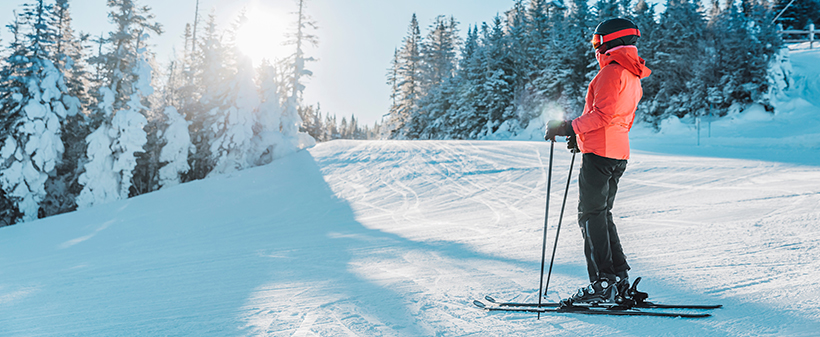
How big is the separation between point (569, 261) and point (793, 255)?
5.48ft

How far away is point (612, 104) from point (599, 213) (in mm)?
696

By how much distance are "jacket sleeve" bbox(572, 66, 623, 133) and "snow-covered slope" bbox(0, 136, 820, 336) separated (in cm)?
119

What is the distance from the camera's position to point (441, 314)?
2693 mm

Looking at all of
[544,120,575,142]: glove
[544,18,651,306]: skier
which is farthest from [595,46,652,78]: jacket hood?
[544,120,575,142]: glove

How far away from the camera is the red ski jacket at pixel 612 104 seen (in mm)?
2482

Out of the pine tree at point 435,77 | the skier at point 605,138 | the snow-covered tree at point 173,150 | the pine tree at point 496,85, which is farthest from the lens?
the pine tree at point 435,77

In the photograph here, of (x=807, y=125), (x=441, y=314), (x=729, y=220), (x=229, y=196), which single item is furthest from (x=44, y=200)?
(x=807, y=125)

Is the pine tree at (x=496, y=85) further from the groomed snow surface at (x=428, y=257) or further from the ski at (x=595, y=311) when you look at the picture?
the ski at (x=595, y=311)

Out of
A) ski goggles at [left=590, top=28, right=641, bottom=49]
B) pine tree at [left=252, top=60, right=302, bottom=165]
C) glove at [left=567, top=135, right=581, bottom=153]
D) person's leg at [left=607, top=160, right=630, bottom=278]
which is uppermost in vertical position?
pine tree at [left=252, top=60, right=302, bottom=165]

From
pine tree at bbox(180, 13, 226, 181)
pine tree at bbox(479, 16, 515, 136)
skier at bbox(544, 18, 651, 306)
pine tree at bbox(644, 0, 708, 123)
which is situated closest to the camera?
skier at bbox(544, 18, 651, 306)

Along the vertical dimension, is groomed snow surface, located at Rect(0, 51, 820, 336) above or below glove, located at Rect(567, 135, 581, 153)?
below

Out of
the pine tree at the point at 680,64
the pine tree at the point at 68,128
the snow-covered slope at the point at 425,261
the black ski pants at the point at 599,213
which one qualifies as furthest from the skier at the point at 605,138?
the pine tree at the point at 68,128

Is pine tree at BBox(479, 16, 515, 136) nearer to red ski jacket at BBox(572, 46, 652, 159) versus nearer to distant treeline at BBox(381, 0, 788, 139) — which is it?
distant treeline at BBox(381, 0, 788, 139)

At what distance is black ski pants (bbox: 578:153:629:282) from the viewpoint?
258 cm
